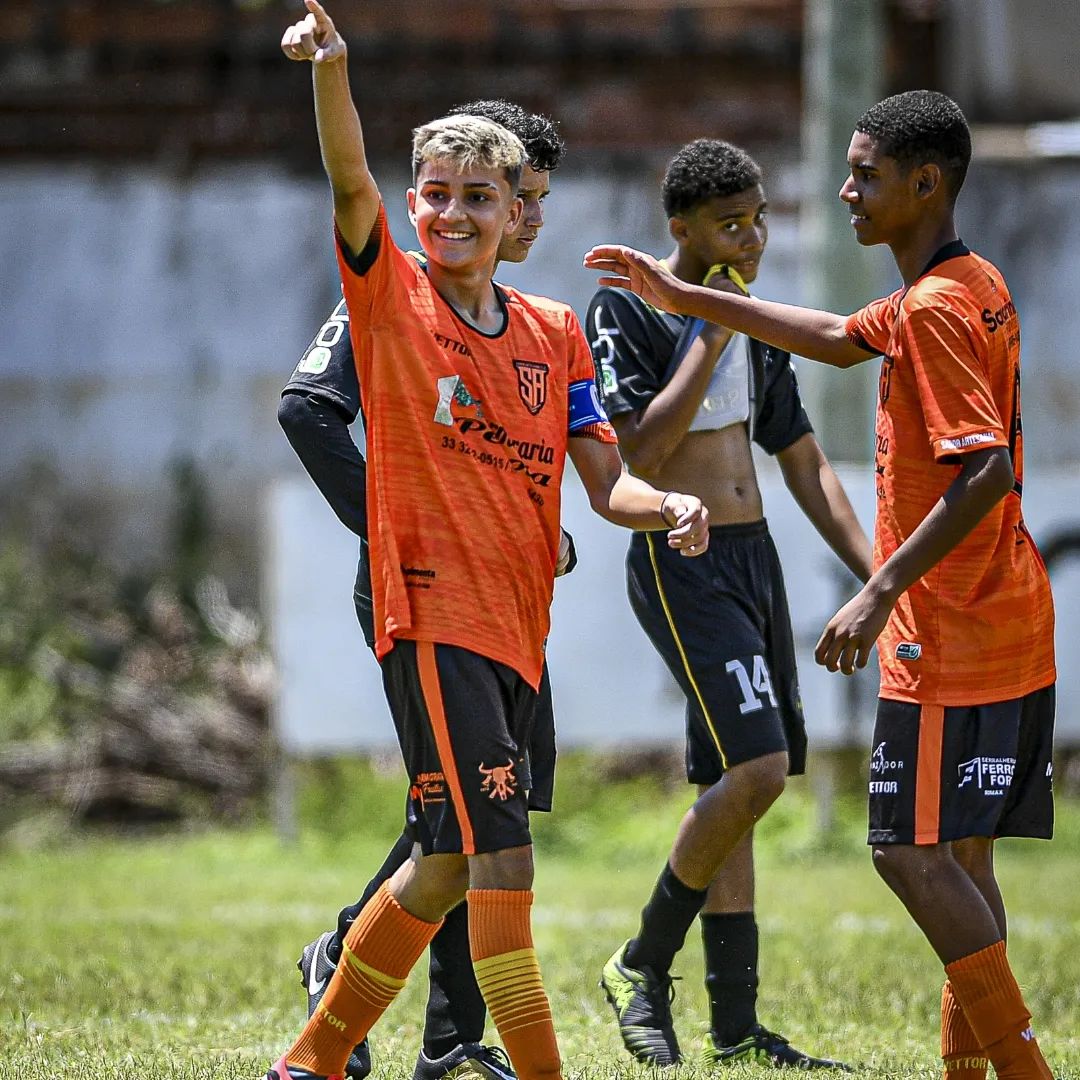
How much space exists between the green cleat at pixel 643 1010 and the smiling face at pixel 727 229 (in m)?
2.04

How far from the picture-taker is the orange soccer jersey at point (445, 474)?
3664mm

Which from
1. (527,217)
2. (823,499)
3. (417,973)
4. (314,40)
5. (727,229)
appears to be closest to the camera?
(314,40)

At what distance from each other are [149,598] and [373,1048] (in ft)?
27.8

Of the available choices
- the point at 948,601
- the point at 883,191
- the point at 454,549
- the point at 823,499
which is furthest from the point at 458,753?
the point at 823,499

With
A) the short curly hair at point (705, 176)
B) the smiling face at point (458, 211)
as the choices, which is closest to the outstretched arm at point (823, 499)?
the short curly hair at point (705, 176)

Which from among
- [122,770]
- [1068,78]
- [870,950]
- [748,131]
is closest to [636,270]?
[870,950]

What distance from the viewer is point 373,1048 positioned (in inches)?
192

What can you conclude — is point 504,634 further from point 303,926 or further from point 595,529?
point 595,529

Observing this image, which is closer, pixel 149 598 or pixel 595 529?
pixel 595 529

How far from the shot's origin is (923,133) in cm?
396

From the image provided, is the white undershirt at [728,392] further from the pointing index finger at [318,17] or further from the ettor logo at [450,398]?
the pointing index finger at [318,17]

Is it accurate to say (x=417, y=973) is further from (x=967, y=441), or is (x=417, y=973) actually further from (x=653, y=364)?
(x=967, y=441)

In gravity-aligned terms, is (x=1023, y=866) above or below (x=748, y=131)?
below

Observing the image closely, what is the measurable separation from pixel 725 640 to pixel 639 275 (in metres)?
1.16
